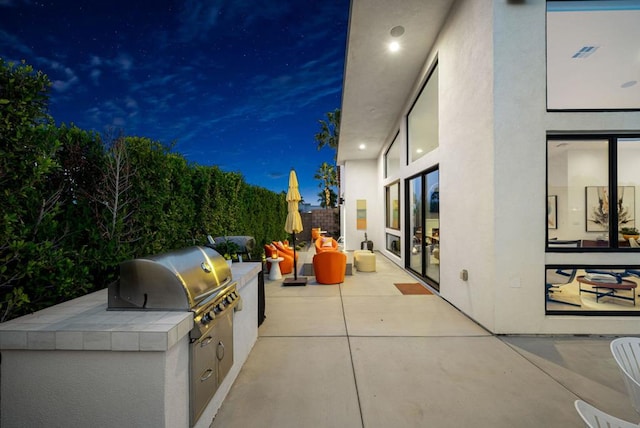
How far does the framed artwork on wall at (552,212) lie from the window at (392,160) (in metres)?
5.36

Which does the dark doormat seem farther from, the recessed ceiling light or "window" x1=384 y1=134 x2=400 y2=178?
the recessed ceiling light

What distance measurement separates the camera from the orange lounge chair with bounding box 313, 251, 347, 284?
6.28 metres

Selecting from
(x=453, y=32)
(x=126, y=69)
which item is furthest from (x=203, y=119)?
(x=453, y=32)

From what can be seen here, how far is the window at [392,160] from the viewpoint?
362 inches

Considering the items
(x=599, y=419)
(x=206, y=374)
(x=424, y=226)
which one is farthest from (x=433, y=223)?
(x=206, y=374)

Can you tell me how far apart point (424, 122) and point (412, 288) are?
3.94m

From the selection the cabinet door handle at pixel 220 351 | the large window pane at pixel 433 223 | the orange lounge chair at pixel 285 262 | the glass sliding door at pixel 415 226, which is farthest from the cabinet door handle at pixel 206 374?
the glass sliding door at pixel 415 226

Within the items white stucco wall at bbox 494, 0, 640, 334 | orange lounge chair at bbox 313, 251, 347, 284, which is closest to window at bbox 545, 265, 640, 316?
white stucco wall at bbox 494, 0, 640, 334

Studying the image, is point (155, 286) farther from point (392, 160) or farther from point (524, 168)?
point (392, 160)

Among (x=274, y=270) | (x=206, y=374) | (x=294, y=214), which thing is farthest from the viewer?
(x=274, y=270)

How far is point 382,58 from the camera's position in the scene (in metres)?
5.74

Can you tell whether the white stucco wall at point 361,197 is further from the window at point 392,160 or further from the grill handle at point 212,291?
the grill handle at point 212,291

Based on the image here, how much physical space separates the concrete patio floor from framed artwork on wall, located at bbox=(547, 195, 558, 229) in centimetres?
150

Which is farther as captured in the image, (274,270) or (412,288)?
(274,270)
